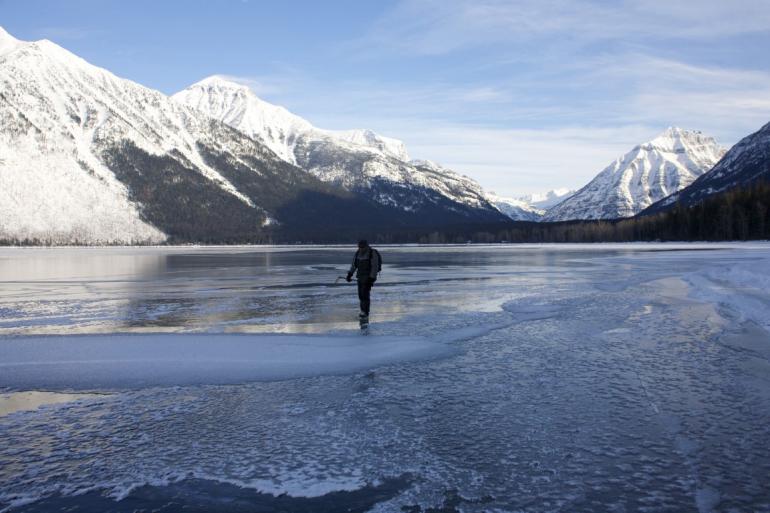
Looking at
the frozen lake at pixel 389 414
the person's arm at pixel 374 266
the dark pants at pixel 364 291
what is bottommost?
the frozen lake at pixel 389 414

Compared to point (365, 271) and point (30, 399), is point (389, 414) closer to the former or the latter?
point (30, 399)

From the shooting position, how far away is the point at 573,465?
237 inches

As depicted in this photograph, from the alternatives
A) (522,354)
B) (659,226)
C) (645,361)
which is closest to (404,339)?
(522,354)

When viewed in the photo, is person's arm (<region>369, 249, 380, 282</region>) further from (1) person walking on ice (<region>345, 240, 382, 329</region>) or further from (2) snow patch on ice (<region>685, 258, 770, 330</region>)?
(2) snow patch on ice (<region>685, 258, 770, 330</region>)

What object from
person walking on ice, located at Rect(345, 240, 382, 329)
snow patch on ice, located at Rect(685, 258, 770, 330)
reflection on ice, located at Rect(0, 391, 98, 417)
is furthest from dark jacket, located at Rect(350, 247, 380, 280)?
snow patch on ice, located at Rect(685, 258, 770, 330)

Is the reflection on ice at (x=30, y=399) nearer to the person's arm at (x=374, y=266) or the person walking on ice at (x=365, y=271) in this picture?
the person walking on ice at (x=365, y=271)

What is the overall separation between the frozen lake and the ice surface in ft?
0.21

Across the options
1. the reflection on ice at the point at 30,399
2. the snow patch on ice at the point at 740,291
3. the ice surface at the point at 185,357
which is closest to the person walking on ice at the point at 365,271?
the ice surface at the point at 185,357

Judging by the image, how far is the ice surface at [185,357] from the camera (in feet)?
32.4

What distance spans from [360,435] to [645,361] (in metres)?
6.40

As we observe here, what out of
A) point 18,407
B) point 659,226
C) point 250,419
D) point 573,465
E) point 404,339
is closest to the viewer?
point 573,465

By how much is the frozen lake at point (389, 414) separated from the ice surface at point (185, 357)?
0.21 feet

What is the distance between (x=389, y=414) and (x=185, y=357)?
5.31 m

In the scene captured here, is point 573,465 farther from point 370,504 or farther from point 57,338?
point 57,338
